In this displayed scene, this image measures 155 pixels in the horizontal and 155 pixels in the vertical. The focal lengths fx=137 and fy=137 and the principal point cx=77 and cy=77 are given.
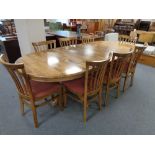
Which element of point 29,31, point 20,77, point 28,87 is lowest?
point 28,87

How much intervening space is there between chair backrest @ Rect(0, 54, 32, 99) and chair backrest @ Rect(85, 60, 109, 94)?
0.68 m

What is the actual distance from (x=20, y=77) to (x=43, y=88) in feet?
1.16

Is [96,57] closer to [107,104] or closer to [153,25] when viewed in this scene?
[107,104]

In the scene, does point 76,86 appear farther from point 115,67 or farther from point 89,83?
point 115,67

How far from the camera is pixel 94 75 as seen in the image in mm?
1707

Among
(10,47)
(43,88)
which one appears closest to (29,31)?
(10,47)

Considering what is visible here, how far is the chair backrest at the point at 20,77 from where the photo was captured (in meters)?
1.38

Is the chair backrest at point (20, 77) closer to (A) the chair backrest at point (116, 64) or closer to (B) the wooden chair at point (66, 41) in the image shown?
(A) the chair backrest at point (116, 64)

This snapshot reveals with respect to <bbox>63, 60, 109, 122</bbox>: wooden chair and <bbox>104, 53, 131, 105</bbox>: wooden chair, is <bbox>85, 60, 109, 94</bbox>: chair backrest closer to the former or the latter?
<bbox>63, 60, 109, 122</bbox>: wooden chair

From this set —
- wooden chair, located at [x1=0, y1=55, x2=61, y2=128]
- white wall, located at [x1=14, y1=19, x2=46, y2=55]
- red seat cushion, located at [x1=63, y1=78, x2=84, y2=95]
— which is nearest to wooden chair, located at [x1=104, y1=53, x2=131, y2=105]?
red seat cushion, located at [x1=63, y1=78, x2=84, y2=95]

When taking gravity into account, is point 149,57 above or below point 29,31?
below

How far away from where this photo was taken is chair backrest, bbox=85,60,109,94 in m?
1.54
